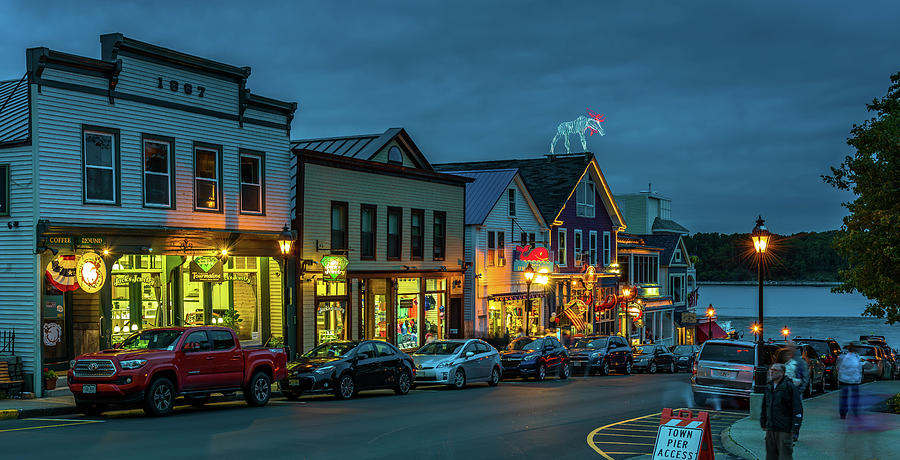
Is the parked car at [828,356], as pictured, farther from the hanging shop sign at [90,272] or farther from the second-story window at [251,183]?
the hanging shop sign at [90,272]

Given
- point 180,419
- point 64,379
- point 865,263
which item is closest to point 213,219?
point 64,379

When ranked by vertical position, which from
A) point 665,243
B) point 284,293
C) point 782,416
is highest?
point 665,243

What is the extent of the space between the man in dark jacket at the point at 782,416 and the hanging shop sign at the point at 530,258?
111 ft

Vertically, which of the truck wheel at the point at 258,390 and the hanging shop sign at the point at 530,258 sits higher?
the hanging shop sign at the point at 530,258

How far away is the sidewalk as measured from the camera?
15.5 m

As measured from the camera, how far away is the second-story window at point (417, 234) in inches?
1527

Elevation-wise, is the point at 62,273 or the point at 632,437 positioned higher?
the point at 62,273

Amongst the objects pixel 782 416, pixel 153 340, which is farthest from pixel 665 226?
pixel 782 416

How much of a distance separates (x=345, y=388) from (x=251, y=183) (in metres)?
9.07

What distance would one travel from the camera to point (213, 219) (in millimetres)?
28484

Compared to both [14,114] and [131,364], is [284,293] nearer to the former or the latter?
[14,114]

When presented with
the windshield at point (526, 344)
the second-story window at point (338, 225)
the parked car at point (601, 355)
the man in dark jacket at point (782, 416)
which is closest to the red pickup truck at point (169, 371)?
the second-story window at point (338, 225)

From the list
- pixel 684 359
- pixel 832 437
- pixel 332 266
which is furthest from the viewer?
pixel 684 359

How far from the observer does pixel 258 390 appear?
22078 mm
